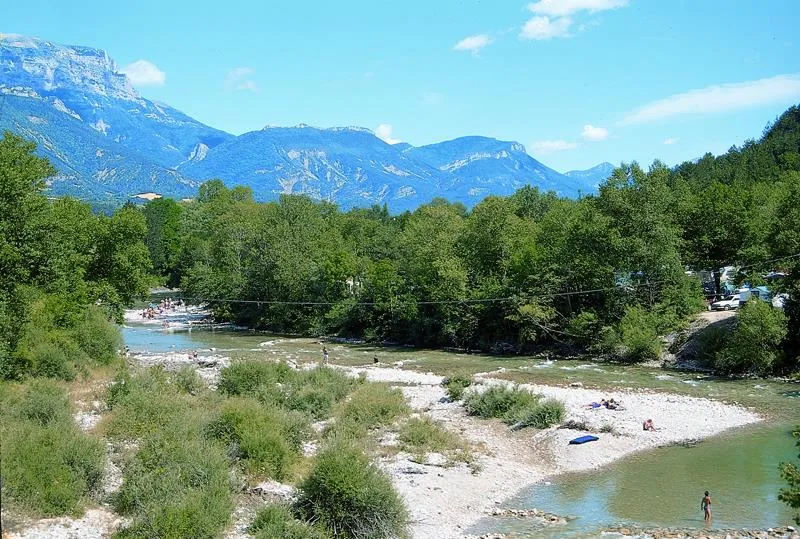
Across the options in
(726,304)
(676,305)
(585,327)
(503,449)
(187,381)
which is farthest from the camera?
(726,304)

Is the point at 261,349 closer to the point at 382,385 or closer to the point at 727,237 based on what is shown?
the point at 382,385

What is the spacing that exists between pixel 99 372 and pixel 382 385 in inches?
573

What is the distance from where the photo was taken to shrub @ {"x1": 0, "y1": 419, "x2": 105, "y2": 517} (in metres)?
16.9

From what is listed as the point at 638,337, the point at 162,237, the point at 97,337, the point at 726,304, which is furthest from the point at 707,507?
the point at 162,237

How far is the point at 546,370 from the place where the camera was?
4450 cm

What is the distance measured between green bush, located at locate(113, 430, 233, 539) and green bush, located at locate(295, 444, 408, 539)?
87.5 inches

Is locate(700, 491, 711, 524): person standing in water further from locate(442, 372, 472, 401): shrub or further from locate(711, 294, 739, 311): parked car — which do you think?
locate(711, 294, 739, 311): parked car

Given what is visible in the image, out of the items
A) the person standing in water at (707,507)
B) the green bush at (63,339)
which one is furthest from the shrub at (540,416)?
the green bush at (63,339)

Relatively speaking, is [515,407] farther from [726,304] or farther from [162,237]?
[162,237]

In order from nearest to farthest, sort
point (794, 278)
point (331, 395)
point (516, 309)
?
point (331, 395), point (794, 278), point (516, 309)

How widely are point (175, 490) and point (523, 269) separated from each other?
40124mm

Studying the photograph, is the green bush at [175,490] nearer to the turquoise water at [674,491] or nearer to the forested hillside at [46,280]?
the turquoise water at [674,491]

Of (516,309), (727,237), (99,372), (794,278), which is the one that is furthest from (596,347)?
(99,372)

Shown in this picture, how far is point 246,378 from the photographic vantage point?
32.7m
